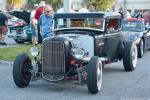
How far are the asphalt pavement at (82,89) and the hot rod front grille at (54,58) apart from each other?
0.39m

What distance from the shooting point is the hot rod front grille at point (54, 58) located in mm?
8984

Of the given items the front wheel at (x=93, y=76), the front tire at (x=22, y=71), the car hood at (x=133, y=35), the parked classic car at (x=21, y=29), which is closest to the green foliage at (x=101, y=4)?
the parked classic car at (x=21, y=29)

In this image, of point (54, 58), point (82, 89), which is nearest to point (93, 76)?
point (82, 89)

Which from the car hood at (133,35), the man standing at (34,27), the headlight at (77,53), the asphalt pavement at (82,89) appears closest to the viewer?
the asphalt pavement at (82,89)

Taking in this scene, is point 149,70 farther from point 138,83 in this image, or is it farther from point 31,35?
point 31,35

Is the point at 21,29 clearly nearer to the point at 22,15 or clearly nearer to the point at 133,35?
the point at 22,15

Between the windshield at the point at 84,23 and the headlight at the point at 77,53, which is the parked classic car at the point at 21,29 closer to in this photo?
the windshield at the point at 84,23

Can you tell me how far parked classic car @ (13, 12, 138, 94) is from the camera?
8898mm

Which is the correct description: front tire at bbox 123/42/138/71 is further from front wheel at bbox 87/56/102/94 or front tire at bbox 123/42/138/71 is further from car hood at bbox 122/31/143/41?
front wheel at bbox 87/56/102/94

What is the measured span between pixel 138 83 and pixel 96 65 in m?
1.71

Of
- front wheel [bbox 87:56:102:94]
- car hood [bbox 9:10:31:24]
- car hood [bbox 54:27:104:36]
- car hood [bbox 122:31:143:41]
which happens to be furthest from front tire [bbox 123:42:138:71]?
car hood [bbox 9:10:31:24]

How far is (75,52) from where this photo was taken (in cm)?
905

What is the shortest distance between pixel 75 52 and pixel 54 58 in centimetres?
45

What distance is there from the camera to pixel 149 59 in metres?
14.3
